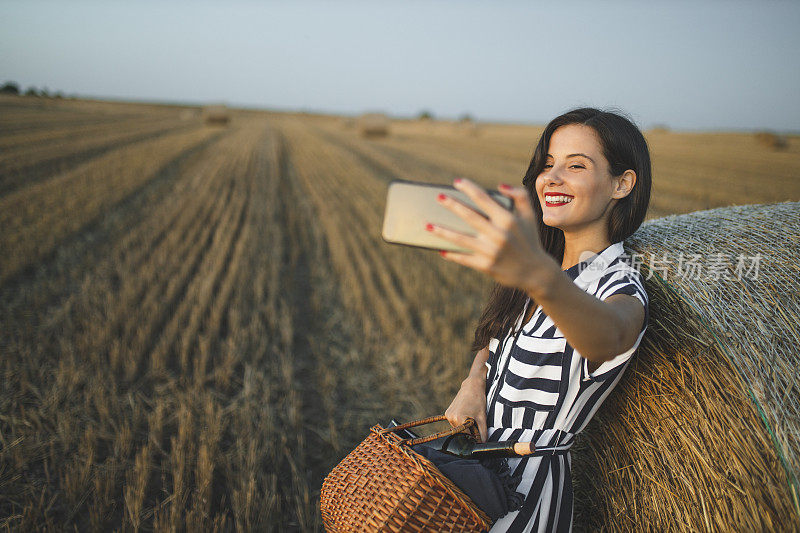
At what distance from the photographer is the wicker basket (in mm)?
1228

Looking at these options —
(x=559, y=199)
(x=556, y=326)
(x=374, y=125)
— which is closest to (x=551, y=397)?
(x=556, y=326)

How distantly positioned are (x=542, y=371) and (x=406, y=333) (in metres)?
3.15

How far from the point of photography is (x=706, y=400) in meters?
1.42

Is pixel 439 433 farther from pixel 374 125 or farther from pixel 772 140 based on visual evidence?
pixel 374 125

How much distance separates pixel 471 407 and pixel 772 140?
28.3 m

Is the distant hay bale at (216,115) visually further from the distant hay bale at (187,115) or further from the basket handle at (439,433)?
the basket handle at (439,433)

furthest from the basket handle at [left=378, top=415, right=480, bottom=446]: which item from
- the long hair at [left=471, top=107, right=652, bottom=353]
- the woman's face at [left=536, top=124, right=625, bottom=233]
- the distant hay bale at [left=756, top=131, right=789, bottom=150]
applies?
the distant hay bale at [left=756, top=131, right=789, bottom=150]

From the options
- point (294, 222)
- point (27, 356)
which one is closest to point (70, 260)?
point (27, 356)

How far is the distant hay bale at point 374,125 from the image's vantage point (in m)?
31.0

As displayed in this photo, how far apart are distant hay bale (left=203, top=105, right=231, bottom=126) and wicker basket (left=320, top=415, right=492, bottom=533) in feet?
119

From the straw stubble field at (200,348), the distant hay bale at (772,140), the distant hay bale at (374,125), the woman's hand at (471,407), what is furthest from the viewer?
the distant hay bale at (374,125)

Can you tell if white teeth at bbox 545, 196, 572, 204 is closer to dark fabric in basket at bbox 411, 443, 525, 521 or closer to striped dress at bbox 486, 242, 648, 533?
striped dress at bbox 486, 242, 648, 533

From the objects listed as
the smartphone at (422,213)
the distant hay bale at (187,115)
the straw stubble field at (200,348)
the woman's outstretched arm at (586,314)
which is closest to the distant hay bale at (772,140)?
the straw stubble field at (200,348)

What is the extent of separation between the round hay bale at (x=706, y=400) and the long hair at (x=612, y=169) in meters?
0.28
